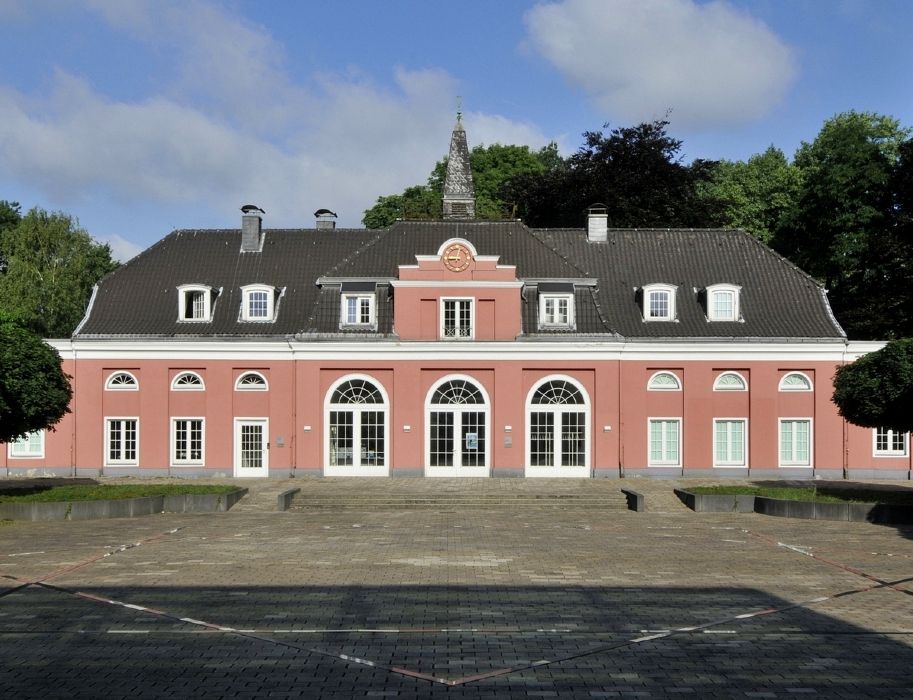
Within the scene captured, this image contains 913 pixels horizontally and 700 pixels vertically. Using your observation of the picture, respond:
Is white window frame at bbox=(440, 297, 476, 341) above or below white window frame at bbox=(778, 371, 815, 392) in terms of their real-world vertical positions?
above

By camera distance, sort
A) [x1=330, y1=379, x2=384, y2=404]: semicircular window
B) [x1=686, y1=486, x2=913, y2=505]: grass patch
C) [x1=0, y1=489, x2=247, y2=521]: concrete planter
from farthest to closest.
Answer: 1. [x1=330, y1=379, x2=384, y2=404]: semicircular window
2. [x1=686, y1=486, x2=913, y2=505]: grass patch
3. [x1=0, y1=489, x2=247, y2=521]: concrete planter

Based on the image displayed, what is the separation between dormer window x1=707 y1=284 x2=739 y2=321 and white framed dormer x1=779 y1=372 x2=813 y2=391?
3.11m

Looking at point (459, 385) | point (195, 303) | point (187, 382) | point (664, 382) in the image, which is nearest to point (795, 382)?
point (664, 382)

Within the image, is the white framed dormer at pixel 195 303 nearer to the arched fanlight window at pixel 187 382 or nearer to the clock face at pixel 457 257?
the arched fanlight window at pixel 187 382

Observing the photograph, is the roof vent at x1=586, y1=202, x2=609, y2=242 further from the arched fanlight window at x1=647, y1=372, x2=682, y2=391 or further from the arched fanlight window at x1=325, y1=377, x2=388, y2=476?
the arched fanlight window at x1=325, y1=377, x2=388, y2=476

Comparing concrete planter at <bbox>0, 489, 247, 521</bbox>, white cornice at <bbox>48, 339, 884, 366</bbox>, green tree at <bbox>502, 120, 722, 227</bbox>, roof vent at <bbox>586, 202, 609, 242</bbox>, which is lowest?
concrete planter at <bbox>0, 489, 247, 521</bbox>

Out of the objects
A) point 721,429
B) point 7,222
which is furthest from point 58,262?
point 721,429

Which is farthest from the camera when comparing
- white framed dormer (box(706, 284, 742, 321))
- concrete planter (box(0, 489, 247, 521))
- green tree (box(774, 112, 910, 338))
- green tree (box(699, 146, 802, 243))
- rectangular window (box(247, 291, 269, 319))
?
green tree (box(699, 146, 802, 243))

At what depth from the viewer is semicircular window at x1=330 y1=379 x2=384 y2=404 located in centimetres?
4022

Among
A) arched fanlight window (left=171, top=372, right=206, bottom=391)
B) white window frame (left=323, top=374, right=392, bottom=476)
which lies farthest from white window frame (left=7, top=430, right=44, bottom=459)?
white window frame (left=323, top=374, right=392, bottom=476)

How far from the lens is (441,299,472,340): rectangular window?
40.1 meters

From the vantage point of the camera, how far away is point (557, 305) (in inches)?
1602

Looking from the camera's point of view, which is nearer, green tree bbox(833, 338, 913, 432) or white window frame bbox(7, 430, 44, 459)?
green tree bbox(833, 338, 913, 432)

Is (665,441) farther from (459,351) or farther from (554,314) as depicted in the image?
(459,351)
